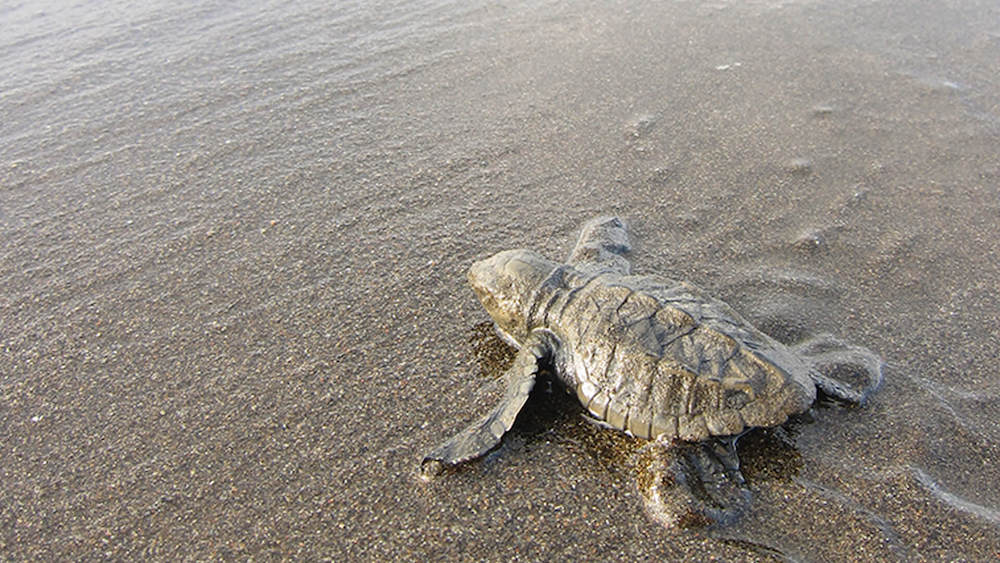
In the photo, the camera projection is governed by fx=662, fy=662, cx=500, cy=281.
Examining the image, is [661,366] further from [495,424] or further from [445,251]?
[445,251]

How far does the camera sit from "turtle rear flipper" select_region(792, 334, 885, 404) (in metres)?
2.99

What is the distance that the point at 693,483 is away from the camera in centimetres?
269

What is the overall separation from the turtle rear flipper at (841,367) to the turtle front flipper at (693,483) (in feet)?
1.87

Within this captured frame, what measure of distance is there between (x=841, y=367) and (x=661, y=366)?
3.31ft

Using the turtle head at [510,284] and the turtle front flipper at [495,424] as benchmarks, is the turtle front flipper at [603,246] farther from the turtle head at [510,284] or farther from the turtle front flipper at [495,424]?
the turtle front flipper at [495,424]

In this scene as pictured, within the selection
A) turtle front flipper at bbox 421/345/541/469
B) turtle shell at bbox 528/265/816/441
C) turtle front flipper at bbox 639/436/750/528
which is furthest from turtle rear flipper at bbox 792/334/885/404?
turtle front flipper at bbox 421/345/541/469

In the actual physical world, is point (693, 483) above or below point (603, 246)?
below

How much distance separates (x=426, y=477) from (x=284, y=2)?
661 centimetres

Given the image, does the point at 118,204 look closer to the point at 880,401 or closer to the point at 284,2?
the point at 284,2

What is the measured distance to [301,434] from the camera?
3.07 m

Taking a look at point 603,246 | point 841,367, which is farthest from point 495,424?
point 841,367

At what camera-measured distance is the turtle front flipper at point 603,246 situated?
3684mm

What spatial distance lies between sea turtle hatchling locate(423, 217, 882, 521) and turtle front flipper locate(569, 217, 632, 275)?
6.4 inches

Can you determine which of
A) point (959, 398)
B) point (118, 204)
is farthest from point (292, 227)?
point (959, 398)
